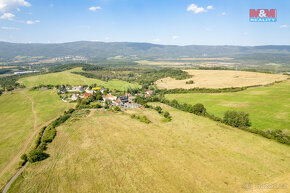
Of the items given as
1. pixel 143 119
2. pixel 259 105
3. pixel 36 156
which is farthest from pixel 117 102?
pixel 259 105

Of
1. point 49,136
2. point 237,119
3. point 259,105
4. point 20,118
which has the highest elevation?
point 259,105

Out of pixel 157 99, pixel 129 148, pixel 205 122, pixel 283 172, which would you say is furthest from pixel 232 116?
pixel 157 99

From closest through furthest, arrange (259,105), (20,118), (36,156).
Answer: (36,156), (20,118), (259,105)

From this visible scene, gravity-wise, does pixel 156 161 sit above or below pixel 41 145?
below

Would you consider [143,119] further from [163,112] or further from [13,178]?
[13,178]

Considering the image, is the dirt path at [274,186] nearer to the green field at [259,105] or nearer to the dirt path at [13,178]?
the green field at [259,105]

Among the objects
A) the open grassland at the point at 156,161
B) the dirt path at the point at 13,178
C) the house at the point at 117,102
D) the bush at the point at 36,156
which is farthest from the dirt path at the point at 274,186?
the house at the point at 117,102
